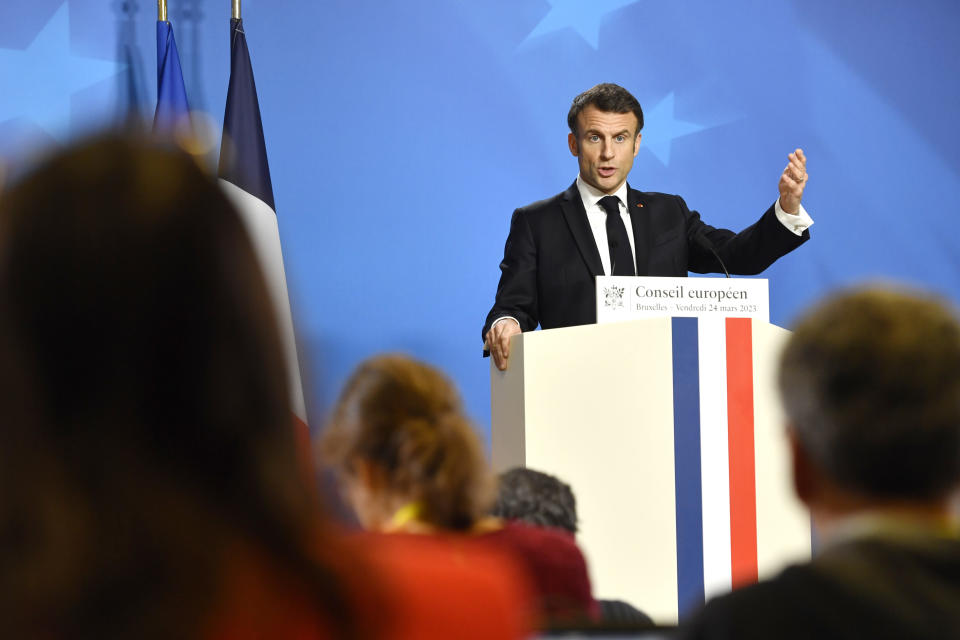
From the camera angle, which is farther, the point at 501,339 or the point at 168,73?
the point at 168,73

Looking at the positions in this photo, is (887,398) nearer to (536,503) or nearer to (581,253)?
(536,503)

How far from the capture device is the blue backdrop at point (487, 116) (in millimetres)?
4465

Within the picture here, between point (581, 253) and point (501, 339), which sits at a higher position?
point (581, 253)

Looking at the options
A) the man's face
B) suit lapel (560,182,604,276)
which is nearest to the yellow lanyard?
suit lapel (560,182,604,276)

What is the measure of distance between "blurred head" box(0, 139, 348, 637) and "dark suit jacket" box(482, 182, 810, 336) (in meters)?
3.05

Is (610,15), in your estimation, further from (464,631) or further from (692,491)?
(464,631)

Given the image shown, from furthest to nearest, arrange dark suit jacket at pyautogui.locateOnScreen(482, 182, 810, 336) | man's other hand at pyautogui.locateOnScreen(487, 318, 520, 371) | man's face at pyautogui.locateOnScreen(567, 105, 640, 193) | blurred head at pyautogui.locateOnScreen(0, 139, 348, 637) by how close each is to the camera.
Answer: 1. man's face at pyautogui.locateOnScreen(567, 105, 640, 193)
2. dark suit jacket at pyautogui.locateOnScreen(482, 182, 810, 336)
3. man's other hand at pyautogui.locateOnScreen(487, 318, 520, 371)
4. blurred head at pyautogui.locateOnScreen(0, 139, 348, 637)

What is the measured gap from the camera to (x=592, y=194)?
12.5 ft

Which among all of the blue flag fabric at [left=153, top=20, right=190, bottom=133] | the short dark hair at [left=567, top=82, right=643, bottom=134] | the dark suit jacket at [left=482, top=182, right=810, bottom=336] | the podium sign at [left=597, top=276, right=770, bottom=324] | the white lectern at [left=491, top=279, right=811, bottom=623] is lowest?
the white lectern at [left=491, top=279, right=811, bottom=623]

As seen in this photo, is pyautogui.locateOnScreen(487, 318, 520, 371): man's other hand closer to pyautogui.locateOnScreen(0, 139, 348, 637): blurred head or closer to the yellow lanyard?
the yellow lanyard

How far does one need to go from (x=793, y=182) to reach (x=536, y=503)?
1872 mm

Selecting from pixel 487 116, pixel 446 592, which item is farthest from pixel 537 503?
pixel 487 116

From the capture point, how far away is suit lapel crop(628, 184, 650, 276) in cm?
364

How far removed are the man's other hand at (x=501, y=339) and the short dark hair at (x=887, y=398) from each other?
→ 2088mm
